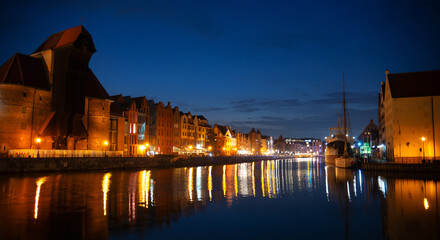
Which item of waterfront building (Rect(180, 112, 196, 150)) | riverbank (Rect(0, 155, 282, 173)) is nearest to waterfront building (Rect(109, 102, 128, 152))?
riverbank (Rect(0, 155, 282, 173))

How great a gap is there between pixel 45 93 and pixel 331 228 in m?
→ 54.6

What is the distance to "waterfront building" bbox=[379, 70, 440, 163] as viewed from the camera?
49.9m

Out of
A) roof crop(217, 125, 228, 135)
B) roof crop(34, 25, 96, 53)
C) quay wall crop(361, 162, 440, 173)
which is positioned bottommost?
quay wall crop(361, 162, 440, 173)

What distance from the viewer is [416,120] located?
2016 inches

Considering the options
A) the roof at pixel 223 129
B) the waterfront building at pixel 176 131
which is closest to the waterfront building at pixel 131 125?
the waterfront building at pixel 176 131

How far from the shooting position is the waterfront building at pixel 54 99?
5028 cm

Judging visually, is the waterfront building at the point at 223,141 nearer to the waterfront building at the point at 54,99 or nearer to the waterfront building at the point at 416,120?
the waterfront building at the point at 54,99

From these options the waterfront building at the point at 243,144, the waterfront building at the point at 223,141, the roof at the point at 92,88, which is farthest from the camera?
the waterfront building at the point at 243,144

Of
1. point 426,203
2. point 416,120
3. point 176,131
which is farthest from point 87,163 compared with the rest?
point 416,120

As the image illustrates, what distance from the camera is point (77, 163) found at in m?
49.8

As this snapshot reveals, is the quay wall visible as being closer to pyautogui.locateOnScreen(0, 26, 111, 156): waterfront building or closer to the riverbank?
the riverbank

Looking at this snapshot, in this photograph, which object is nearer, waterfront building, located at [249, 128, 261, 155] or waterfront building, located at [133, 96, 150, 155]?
waterfront building, located at [133, 96, 150, 155]

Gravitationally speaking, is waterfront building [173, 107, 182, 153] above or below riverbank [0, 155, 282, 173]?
above

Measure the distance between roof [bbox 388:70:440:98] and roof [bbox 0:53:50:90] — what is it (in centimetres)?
6020
